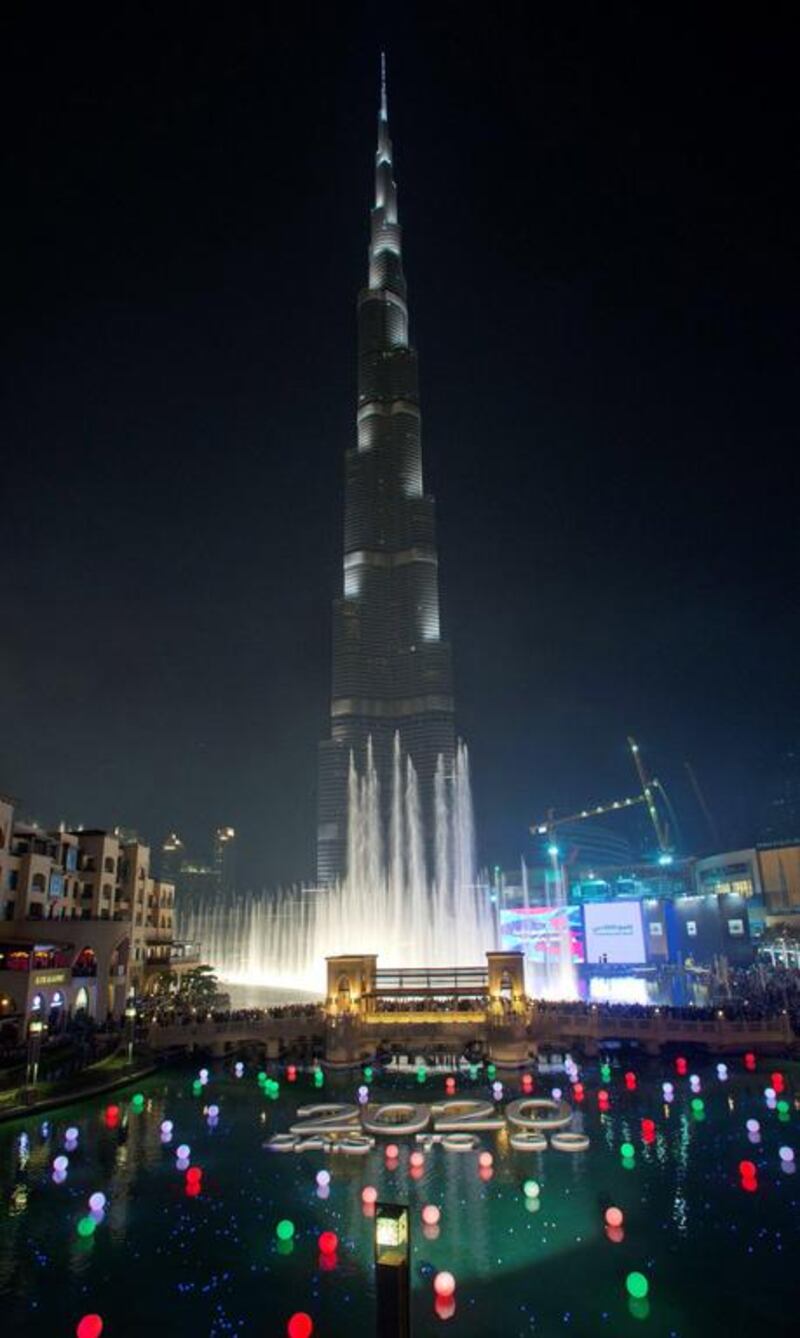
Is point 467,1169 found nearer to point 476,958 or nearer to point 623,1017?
point 623,1017

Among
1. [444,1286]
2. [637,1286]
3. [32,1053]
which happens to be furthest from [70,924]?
[637,1286]

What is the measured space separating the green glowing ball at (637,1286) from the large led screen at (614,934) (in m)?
63.8

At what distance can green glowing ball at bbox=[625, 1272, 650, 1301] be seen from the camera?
22.5 metres

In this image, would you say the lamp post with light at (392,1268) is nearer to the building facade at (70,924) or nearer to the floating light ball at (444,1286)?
the floating light ball at (444,1286)

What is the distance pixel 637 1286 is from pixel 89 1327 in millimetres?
15053

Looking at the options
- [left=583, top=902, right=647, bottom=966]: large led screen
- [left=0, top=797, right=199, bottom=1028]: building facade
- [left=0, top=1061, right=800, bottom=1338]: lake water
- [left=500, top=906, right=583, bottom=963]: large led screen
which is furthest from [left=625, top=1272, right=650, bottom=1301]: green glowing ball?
[left=500, top=906, right=583, bottom=963]: large led screen

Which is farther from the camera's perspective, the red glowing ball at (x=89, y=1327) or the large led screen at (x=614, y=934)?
the large led screen at (x=614, y=934)

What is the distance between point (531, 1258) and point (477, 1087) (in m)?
24.9

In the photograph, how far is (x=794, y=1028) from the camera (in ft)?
179

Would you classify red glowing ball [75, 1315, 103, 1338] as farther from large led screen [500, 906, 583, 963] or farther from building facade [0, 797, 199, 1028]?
large led screen [500, 906, 583, 963]

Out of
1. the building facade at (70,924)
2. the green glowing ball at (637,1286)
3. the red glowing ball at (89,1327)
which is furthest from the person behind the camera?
the building facade at (70,924)

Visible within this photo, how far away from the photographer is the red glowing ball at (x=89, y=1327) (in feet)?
Answer: 66.7

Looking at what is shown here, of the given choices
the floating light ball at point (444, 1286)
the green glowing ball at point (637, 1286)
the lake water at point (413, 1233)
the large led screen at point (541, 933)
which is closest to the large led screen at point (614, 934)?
the large led screen at point (541, 933)

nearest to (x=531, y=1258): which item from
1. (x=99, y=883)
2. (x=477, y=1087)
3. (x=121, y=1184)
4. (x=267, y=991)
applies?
(x=121, y=1184)
